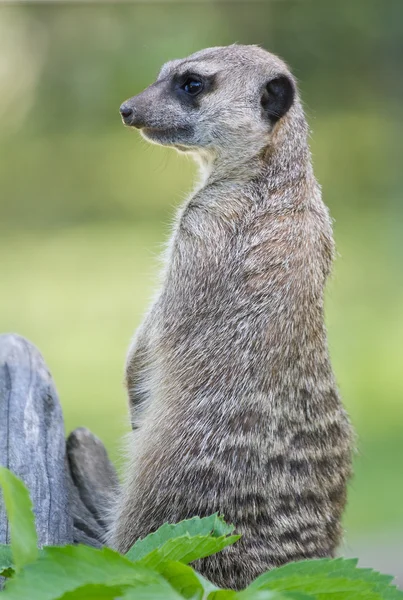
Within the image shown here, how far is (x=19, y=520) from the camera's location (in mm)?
939

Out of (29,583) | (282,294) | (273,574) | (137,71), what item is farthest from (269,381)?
(137,71)

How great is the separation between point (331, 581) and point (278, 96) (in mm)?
1617

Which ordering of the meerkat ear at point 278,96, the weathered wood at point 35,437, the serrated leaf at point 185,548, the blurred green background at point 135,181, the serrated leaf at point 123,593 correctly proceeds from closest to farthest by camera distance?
the serrated leaf at point 123,593 → the serrated leaf at point 185,548 → the weathered wood at point 35,437 → the meerkat ear at point 278,96 → the blurred green background at point 135,181

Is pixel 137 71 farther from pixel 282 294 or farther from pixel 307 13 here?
pixel 282 294

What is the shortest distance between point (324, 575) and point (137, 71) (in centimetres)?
633

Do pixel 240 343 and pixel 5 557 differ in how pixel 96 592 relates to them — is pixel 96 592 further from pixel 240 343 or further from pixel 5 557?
pixel 240 343

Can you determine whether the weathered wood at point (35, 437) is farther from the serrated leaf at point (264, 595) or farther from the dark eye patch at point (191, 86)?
the serrated leaf at point (264, 595)

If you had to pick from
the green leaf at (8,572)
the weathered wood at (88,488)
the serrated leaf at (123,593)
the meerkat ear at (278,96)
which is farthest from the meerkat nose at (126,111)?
the serrated leaf at (123,593)

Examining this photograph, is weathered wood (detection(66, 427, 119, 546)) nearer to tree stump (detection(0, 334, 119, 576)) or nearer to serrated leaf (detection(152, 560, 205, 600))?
tree stump (detection(0, 334, 119, 576))

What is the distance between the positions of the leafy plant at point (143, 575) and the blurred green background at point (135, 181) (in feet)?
16.1

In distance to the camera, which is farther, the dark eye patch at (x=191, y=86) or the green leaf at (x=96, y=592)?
the dark eye patch at (x=191, y=86)

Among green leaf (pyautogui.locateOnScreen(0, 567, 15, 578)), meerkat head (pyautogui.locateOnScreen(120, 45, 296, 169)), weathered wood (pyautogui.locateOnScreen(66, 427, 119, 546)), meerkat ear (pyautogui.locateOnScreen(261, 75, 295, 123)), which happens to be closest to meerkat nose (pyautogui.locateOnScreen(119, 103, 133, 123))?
meerkat head (pyautogui.locateOnScreen(120, 45, 296, 169))

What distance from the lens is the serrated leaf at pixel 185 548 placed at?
0.98 metres

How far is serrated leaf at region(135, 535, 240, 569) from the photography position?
3.21 feet
